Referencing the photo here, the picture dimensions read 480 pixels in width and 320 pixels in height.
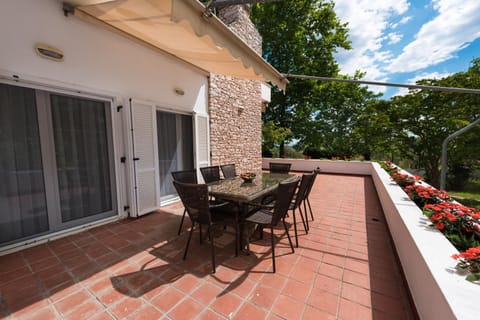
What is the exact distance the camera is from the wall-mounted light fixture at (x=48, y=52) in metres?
2.69

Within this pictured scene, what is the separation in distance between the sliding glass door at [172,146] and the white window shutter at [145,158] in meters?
0.41

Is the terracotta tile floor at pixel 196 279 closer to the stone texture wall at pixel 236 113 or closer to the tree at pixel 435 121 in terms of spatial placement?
the stone texture wall at pixel 236 113

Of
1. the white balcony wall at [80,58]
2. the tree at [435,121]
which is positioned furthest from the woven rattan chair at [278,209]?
the tree at [435,121]

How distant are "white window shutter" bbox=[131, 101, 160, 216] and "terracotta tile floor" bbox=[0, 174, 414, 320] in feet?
2.93

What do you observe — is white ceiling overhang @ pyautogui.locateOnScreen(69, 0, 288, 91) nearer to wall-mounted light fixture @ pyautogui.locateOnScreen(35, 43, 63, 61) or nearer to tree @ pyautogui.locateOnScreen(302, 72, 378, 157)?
wall-mounted light fixture @ pyautogui.locateOnScreen(35, 43, 63, 61)

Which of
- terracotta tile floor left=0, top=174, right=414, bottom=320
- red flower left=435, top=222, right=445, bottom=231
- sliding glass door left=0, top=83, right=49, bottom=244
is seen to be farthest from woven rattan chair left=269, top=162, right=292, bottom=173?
sliding glass door left=0, top=83, right=49, bottom=244

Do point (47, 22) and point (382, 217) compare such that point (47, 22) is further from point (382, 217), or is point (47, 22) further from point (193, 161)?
point (382, 217)

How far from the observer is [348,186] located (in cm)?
691

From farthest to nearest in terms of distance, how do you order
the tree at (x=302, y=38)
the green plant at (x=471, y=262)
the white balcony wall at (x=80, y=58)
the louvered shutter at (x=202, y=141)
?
the tree at (x=302, y=38) < the louvered shutter at (x=202, y=141) < the white balcony wall at (x=80, y=58) < the green plant at (x=471, y=262)

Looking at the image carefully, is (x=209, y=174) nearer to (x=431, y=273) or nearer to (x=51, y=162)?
(x=51, y=162)

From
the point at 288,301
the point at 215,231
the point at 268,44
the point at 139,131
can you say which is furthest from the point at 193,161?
the point at 268,44

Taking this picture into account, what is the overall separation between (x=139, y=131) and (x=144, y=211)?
5.68 feet

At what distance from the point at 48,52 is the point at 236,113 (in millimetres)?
5314

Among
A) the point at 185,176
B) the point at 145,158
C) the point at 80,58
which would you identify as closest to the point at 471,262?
the point at 185,176
